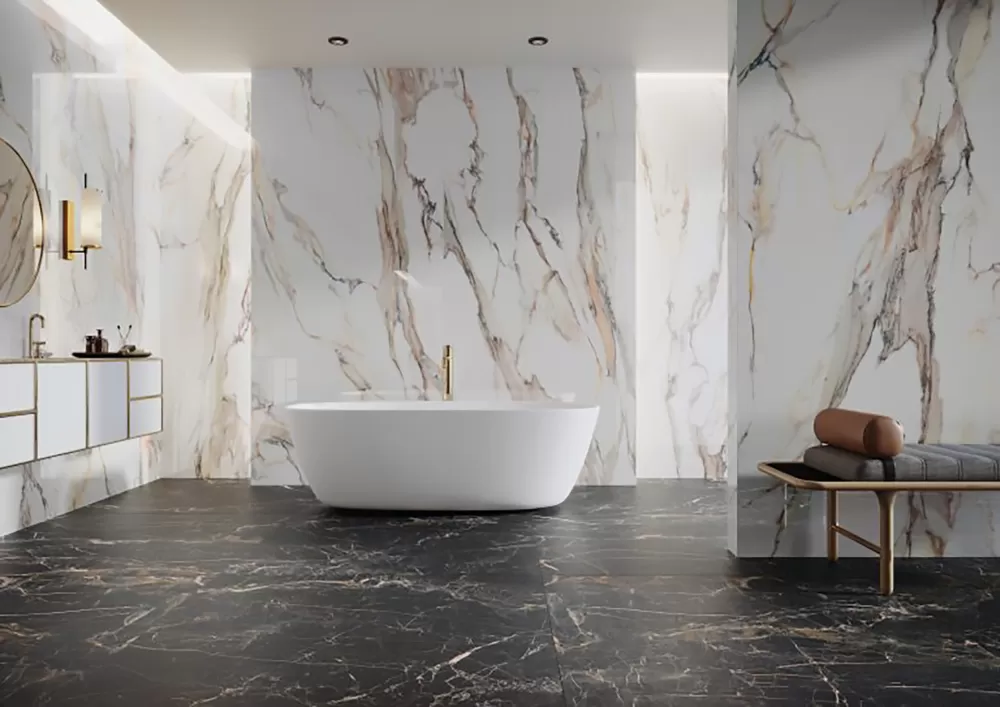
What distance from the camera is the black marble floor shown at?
7.00 ft

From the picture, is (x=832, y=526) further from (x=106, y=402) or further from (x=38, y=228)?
(x=38, y=228)

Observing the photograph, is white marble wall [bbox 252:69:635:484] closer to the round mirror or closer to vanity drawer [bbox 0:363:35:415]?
the round mirror

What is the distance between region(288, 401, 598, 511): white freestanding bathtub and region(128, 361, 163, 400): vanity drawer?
0.96m

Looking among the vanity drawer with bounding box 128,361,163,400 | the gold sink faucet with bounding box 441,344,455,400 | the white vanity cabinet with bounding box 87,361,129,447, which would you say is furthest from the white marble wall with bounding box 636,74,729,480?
the white vanity cabinet with bounding box 87,361,129,447

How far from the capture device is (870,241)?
362 centimetres

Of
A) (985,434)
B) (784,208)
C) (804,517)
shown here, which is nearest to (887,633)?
(804,517)

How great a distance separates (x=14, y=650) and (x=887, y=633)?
2.39m

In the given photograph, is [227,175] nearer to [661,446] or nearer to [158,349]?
[158,349]

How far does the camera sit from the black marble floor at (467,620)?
213 centimetres

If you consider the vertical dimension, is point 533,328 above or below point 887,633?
above

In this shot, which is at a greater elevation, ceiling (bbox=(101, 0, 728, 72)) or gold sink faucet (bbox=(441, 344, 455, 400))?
ceiling (bbox=(101, 0, 728, 72))

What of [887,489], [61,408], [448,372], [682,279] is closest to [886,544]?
[887,489]

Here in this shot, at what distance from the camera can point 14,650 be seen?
94.0 inches

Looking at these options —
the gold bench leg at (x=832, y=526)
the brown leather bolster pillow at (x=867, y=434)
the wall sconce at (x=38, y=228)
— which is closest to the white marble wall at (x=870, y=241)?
the gold bench leg at (x=832, y=526)
